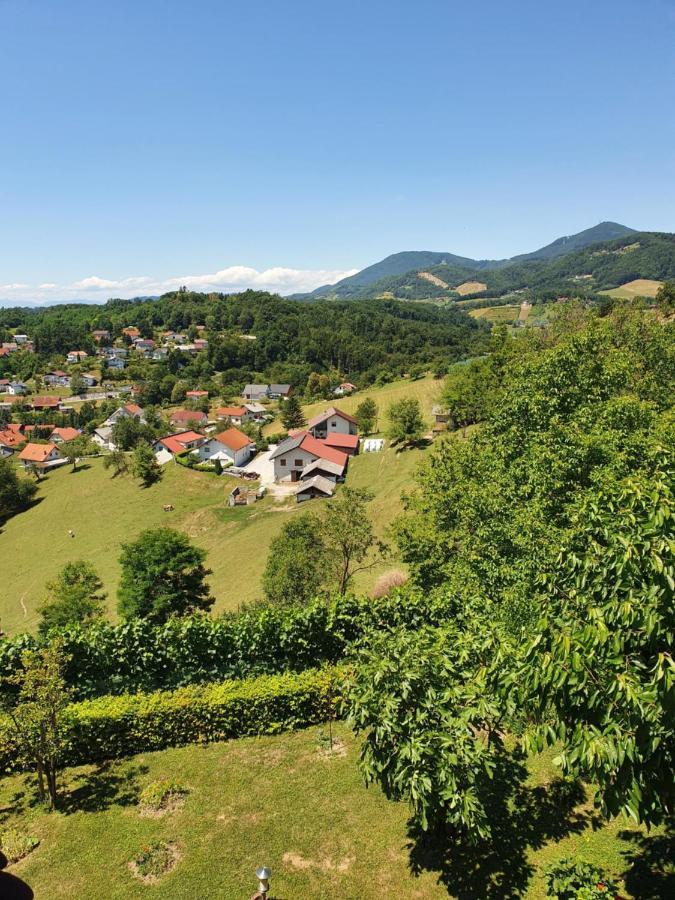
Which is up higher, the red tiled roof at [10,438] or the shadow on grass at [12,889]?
the shadow on grass at [12,889]

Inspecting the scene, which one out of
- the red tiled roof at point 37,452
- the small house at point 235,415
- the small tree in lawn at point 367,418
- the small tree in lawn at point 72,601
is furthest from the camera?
the small house at point 235,415

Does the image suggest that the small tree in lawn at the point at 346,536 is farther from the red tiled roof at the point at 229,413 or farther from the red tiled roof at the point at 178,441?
the red tiled roof at the point at 229,413

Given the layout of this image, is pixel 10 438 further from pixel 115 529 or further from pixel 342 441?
pixel 342 441

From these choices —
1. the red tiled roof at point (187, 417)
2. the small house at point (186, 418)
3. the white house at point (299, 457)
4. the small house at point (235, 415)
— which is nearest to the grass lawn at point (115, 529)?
the white house at point (299, 457)

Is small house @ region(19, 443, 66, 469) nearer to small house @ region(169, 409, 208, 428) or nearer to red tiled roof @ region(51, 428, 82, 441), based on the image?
red tiled roof @ region(51, 428, 82, 441)

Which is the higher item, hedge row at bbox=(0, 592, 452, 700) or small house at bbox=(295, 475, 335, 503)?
hedge row at bbox=(0, 592, 452, 700)

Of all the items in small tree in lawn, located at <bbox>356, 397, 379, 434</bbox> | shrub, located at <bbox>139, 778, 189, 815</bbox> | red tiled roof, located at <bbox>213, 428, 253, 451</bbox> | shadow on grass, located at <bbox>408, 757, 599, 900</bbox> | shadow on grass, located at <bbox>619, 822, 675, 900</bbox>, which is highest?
shadow on grass, located at <bbox>619, 822, 675, 900</bbox>

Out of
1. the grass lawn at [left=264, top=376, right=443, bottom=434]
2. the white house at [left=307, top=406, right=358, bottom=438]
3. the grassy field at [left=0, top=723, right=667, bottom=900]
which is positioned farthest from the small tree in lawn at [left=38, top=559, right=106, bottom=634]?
the grass lawn at [left=264, top=376, right=443, bottom=434]
